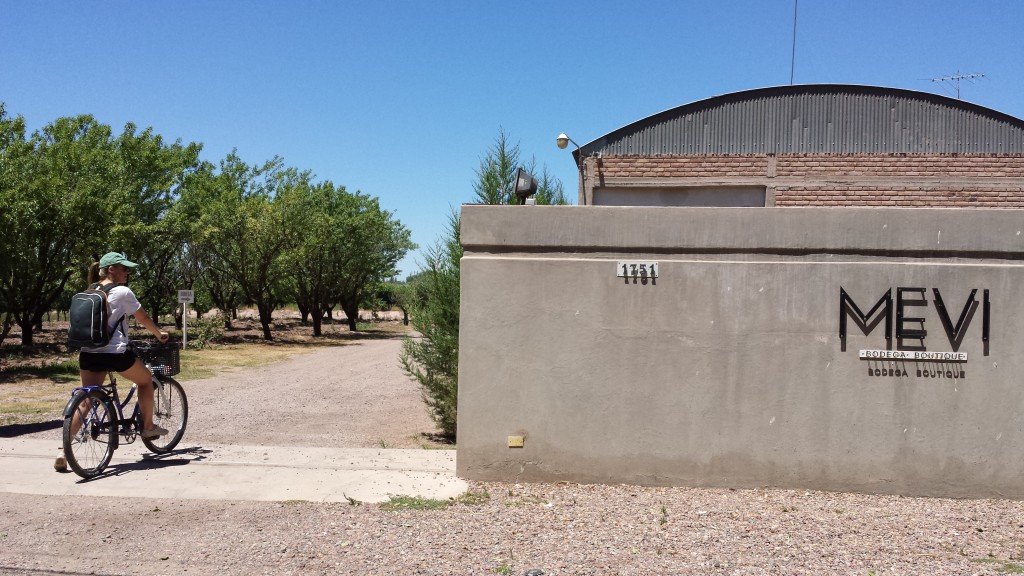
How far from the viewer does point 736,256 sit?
21.7 ft

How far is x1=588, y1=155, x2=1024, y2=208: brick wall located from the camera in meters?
13.9

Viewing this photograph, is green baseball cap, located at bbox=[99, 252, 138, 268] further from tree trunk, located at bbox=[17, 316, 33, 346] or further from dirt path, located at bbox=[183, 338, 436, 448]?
tree trunk, located at bbox=[17, 316, 33, 346]

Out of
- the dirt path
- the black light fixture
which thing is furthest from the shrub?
the black light fixture

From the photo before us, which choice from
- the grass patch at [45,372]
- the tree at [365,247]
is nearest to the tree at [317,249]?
the tree at [365,247]

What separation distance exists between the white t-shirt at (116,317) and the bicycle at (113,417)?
0.28 m

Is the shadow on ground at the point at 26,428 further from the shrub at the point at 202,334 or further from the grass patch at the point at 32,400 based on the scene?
the shrub at the point at 202,334

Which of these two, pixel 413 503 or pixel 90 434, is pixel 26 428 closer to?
pixel 90 434

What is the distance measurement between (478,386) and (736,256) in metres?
2.44

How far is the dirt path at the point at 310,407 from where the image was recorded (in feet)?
33.3

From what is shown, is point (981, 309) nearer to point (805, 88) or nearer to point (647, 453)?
point (647, 453)

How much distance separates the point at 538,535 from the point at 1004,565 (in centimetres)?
297

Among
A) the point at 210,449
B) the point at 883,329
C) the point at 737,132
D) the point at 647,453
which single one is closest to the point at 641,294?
the point at 647,453

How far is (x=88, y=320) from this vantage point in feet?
21.5

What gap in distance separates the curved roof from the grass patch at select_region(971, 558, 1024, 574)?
10.6m
